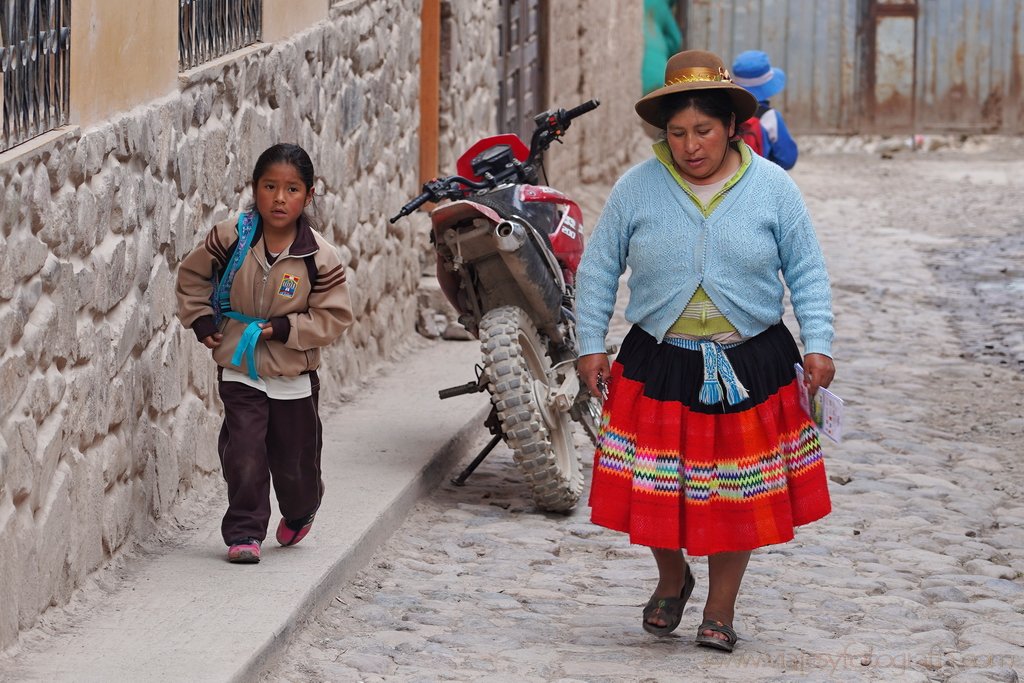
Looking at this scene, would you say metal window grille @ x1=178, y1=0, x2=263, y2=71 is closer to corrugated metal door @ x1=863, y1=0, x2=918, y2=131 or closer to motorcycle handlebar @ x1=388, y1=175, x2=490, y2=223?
motorcycle handlebar @ x1=388, y1=175, x2=490, y2=223

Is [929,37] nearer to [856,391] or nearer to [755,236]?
[856,391]

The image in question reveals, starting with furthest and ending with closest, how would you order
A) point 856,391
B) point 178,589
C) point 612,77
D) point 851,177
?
point 851,177, point 612,77, point 856,391, point 178,589

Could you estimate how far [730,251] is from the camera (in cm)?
436

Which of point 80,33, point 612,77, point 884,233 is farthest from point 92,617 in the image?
point 612,77

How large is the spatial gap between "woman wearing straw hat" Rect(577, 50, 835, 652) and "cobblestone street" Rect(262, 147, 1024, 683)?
0.42 metres

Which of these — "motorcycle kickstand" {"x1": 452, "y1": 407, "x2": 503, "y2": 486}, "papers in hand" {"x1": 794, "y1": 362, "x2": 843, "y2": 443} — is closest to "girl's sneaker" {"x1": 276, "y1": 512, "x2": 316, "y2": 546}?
"motorcycle kickstand" {"x1": 452, "y1": 407, "x2": 503, "y2": 486}

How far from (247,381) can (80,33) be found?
43.0 inches

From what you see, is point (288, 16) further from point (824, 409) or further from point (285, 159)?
point (824, 409)

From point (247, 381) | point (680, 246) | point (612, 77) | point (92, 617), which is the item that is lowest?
point (92, 617)

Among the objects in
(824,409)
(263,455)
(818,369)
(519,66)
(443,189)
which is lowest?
(263,455)

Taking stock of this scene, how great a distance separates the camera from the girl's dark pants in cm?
486

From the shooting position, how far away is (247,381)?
487 cm

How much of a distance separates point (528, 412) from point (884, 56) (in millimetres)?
16378

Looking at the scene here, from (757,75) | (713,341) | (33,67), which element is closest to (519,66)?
(757,75)
